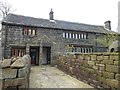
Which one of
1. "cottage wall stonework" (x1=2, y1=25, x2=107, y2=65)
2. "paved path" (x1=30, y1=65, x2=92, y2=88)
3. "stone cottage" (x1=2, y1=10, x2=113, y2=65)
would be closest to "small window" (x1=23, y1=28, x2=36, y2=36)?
"stone cottage" (x1=2, y1=10, x2=113, y2=65)

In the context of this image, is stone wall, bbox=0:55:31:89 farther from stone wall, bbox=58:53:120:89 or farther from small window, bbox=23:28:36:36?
small window, bbox=23:28:36:36

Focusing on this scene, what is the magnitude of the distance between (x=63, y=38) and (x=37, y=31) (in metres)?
3.88

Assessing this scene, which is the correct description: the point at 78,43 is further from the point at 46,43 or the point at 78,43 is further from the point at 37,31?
the point at 37,31

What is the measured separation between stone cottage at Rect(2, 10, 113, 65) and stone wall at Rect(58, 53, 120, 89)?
900cm

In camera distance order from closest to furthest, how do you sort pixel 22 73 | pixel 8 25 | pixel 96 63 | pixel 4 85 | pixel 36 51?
pixel 4 85, pixel 22 73, pixel 96 63, pixel 8 25, pixel 36 51

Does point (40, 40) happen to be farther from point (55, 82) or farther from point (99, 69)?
point (99, 69)

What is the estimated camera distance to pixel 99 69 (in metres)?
5.54

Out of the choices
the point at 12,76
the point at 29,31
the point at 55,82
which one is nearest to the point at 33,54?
the point at 29,31

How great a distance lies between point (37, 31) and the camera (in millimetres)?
19328

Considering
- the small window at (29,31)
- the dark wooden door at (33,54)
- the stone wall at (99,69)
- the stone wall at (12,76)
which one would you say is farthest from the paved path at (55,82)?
the dark wooden door at (33,54)

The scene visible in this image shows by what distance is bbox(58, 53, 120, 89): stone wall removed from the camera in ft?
15.1

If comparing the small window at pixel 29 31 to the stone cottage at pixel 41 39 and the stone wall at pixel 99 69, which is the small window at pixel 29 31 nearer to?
the stone cottage at pixel 41 39

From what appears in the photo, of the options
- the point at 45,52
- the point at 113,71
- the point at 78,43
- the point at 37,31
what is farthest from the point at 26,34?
the point at 113,71

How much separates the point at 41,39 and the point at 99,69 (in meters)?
14.5
